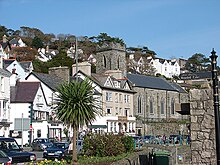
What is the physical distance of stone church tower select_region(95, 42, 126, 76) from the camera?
3701 inches

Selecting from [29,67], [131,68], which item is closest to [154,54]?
[131,68]

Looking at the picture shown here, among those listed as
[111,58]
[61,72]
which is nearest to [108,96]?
[61,72]

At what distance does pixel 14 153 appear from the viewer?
21.3m

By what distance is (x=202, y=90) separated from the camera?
46.8ft

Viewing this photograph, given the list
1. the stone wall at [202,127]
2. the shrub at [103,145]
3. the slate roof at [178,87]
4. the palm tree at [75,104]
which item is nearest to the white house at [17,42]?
the slate roof at [178,87]

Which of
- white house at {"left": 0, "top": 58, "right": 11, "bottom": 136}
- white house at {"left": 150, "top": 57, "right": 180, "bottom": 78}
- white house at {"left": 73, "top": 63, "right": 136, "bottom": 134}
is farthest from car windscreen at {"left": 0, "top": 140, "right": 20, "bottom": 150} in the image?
white house at {"left": 150, "top": 57, "right": 180, "bottom": 78}

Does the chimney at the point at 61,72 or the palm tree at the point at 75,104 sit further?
the chimney at the point at 61,72

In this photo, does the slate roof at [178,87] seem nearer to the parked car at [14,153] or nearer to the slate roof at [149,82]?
the slate roof at [149,82]

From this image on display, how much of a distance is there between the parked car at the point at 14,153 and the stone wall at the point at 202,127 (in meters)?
9.89

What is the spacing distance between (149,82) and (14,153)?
248 feet

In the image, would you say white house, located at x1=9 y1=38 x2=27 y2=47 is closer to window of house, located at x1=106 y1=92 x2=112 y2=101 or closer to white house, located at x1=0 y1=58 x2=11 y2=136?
window of house, located at x1=106 y1=92 x2=112 y2=101

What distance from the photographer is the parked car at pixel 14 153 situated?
2092 centimetres

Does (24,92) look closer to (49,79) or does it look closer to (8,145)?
(49,79)

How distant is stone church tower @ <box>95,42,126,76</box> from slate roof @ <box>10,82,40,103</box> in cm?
3932
